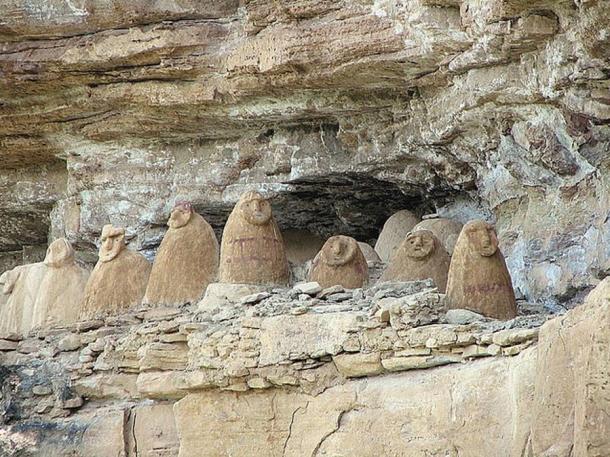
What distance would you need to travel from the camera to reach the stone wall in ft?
33.4

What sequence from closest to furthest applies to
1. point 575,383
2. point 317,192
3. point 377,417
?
point 575,383
point 377,417
point 317,192

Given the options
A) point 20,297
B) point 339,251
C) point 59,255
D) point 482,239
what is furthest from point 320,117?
point 482,239

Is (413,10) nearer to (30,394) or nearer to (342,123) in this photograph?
(342,123)

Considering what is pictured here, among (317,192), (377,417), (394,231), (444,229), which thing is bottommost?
(377,417)

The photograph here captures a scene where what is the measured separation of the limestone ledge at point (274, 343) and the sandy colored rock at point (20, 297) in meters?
1.15

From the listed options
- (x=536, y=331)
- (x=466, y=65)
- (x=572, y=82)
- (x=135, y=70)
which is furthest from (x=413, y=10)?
Result: (x=536, y=331)

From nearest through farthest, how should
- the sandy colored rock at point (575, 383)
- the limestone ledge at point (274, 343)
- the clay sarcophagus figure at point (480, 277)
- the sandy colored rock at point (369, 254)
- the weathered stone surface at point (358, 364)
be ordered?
the sandy colored rock at point (575, 383), the limestone ledge at point (274, 343), the weathered stone surface at point (358, 364), the clay sarcophagus figure at point (480, 277), the sandy colored rock at point (369, 254)

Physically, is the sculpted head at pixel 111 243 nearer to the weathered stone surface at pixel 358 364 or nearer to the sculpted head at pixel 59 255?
the sculpted head at pixel 59 255

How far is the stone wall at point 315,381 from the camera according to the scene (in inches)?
401

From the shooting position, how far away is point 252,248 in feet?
46.5

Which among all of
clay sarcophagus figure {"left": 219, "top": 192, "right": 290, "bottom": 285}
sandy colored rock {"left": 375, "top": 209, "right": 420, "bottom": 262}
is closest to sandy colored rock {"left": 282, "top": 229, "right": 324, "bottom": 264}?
sandy colored rock {"left": 375, "top": 209, "right": 420, "bottom": 262}

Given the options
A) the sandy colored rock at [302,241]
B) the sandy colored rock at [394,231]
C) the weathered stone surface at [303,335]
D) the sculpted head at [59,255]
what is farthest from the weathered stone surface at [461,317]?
the sandy colored rock at [302,241]

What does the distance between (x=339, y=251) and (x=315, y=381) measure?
231 cm

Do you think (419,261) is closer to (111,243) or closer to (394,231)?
(394,231)
